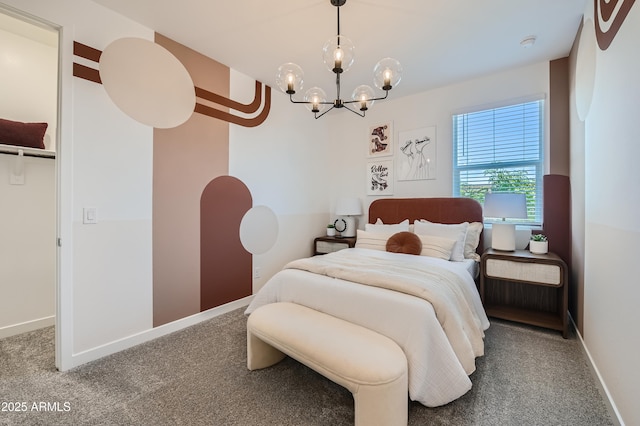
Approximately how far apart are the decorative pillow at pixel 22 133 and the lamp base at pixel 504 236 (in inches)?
175

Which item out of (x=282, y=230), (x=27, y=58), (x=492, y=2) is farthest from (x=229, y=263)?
(x=492, y=2)

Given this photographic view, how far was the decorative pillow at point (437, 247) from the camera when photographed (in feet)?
8.92

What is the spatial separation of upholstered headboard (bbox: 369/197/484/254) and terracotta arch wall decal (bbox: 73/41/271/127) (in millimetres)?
A: 2004

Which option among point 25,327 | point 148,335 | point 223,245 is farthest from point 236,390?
point 25,327

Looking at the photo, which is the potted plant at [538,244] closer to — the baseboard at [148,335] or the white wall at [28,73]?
the baseboard at [148,335]

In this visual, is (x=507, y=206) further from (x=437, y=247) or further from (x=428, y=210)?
(x=428, y=210)

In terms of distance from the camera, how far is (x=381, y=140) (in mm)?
3914

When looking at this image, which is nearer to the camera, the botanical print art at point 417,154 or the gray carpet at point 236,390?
the gray carpet at point 236,390

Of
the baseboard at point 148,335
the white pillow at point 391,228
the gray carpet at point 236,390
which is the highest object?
the white pillow at point 391,228

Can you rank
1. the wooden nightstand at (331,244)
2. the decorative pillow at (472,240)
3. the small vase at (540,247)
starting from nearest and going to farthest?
the small vase at (540,247)
the decorative pillow at (472,240)
the wooden nightstand at (331,244)

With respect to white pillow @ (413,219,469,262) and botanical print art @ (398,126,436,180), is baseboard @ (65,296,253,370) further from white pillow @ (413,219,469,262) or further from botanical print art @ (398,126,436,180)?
botanical print art @ (398,126,436,180)

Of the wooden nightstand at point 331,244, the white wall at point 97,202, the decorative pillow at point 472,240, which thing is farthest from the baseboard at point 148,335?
the decorative pillow at point 472,240

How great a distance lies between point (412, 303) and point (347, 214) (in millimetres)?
2470

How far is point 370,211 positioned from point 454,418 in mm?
2716
